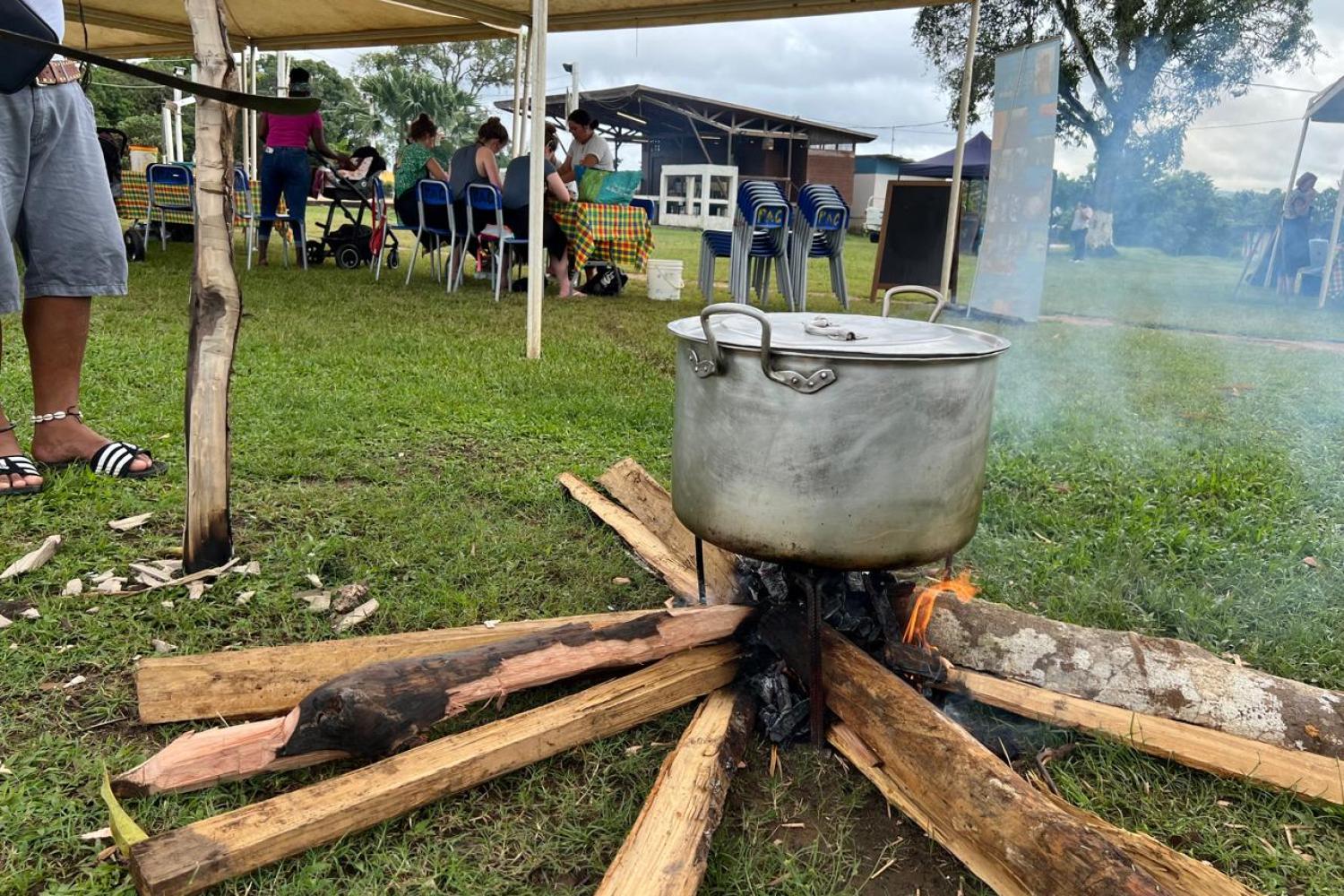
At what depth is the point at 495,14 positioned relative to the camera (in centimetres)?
771

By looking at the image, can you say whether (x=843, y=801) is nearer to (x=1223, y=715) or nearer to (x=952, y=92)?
(x=1223, y=715)

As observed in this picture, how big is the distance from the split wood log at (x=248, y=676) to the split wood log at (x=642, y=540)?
19.3 inches

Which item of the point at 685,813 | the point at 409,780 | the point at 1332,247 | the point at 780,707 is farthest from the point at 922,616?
the point at 1332,247

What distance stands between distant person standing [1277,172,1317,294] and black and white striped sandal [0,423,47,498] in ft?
43.8

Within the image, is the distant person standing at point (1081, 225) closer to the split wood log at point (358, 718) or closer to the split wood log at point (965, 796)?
the split wood log at point (965, 796)

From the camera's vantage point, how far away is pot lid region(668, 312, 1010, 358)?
162cm

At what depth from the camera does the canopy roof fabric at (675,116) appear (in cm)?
2744

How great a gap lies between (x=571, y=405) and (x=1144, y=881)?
3239 mm

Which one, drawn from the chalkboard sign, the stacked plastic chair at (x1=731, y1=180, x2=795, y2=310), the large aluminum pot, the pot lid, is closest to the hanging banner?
the chalkboard sign

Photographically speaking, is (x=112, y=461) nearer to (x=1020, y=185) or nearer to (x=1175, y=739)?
(x=1175, y=739)

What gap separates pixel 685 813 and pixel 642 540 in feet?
3.95

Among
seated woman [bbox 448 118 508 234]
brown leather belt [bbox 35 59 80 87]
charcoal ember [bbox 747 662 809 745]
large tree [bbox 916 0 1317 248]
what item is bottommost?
charcoal ember [bbox 747 662 809 745]

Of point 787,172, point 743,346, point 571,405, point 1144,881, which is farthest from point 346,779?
point 787,172

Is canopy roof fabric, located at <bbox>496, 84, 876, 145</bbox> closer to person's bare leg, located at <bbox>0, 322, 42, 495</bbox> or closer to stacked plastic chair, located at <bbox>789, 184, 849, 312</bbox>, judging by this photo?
stacked plastic chair, located at <bbox>789, 184, 849, 312</bbox>
